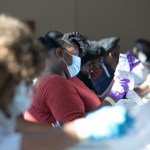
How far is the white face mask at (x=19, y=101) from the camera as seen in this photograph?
0.86 metres

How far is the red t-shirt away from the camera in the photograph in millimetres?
1604

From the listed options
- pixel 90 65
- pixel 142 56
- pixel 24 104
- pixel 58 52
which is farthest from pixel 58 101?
pixel 142 56

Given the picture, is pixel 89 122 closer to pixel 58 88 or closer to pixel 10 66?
pixel 10 66

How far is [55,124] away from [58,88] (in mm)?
152

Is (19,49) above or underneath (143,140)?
above

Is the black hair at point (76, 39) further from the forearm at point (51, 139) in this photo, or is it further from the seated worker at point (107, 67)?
the forearm at point (51, 139)

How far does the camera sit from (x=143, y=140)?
92cm

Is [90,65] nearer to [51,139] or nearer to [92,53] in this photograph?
[92,53]

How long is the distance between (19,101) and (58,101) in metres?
0.74

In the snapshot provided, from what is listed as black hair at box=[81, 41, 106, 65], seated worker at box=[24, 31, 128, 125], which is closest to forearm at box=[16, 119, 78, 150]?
seated worker at box=[24, 31, 128, 125]

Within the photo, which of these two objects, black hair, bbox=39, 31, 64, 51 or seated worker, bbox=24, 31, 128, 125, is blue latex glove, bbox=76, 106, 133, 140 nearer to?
seated worker, bbox=24, 31, 128, 125

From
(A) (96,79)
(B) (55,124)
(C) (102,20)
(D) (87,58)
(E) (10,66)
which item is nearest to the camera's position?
(E) (10,66)

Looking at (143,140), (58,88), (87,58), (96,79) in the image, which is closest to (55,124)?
(58,88)

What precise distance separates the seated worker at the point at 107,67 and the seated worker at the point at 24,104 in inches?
81.9
